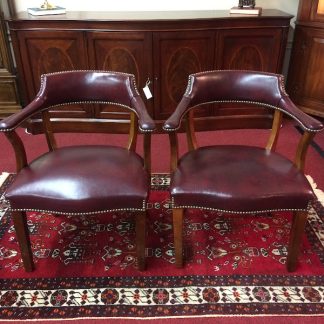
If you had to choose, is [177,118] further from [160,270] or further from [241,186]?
[160,270]

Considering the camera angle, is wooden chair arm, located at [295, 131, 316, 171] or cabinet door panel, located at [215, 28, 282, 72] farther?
cabinet door panel, located at [215, 28, 282, 72]

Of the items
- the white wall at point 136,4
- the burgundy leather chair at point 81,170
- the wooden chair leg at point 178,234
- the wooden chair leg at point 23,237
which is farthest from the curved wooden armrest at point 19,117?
the white wall at point 136,4

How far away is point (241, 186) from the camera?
57.1 inches

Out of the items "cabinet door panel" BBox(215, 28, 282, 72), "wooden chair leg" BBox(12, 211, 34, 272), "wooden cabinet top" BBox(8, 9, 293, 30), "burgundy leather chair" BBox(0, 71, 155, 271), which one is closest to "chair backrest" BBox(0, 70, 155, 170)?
"burgundy leather chair" BBox(0, 71, 155, 271)

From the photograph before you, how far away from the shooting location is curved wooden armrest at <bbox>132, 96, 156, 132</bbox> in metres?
1.49

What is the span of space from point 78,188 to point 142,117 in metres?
0.42

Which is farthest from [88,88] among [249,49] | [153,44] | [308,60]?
[308,60]

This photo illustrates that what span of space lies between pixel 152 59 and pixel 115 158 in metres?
1.35

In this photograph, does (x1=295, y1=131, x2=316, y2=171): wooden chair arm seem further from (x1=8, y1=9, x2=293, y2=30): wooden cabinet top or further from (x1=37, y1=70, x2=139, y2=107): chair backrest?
(x1=8, y1=9, x2=293, y2=30): wooden cabinet top

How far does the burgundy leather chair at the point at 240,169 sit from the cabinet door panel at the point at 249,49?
3.45 feet

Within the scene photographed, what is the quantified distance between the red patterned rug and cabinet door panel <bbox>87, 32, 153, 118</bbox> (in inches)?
49.2

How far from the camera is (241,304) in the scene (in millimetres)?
1472

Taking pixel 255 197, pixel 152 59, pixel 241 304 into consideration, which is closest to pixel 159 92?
pixel 152 59

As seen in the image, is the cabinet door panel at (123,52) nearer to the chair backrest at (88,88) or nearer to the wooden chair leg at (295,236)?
the chair backrest at (88,88)
